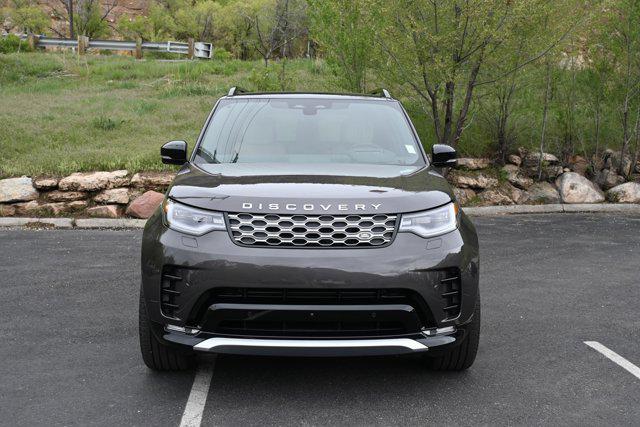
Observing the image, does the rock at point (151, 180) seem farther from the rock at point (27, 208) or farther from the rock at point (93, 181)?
the rock at point (27, 208)

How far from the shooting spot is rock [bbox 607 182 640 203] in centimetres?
1236

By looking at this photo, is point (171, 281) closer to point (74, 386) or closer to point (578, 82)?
point (74, 386)

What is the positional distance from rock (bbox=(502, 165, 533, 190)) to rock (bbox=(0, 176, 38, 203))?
8041mm

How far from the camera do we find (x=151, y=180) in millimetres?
10750

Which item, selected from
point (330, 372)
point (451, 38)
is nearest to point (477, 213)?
point (451, 38)

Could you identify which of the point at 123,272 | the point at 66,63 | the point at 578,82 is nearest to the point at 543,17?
the point at 578,82

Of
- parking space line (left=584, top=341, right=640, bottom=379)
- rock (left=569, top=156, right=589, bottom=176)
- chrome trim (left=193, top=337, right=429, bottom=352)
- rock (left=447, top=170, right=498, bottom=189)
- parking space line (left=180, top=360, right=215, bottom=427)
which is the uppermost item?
chrome trim (left=193, top=337, right=429, bottom=352)

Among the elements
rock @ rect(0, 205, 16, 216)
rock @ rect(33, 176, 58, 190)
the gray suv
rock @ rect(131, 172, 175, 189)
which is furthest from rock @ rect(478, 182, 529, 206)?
the gray suv

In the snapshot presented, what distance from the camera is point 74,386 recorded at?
407 centimetres

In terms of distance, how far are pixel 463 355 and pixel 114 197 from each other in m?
7.57

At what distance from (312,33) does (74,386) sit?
9.95m

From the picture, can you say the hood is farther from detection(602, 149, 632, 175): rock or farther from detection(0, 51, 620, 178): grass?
detection(602, 149, 632, 175): rock

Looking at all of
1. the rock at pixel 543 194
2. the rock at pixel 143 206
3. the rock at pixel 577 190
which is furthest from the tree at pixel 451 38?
the rock at pixel 143 206

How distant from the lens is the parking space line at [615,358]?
4.43 meters
